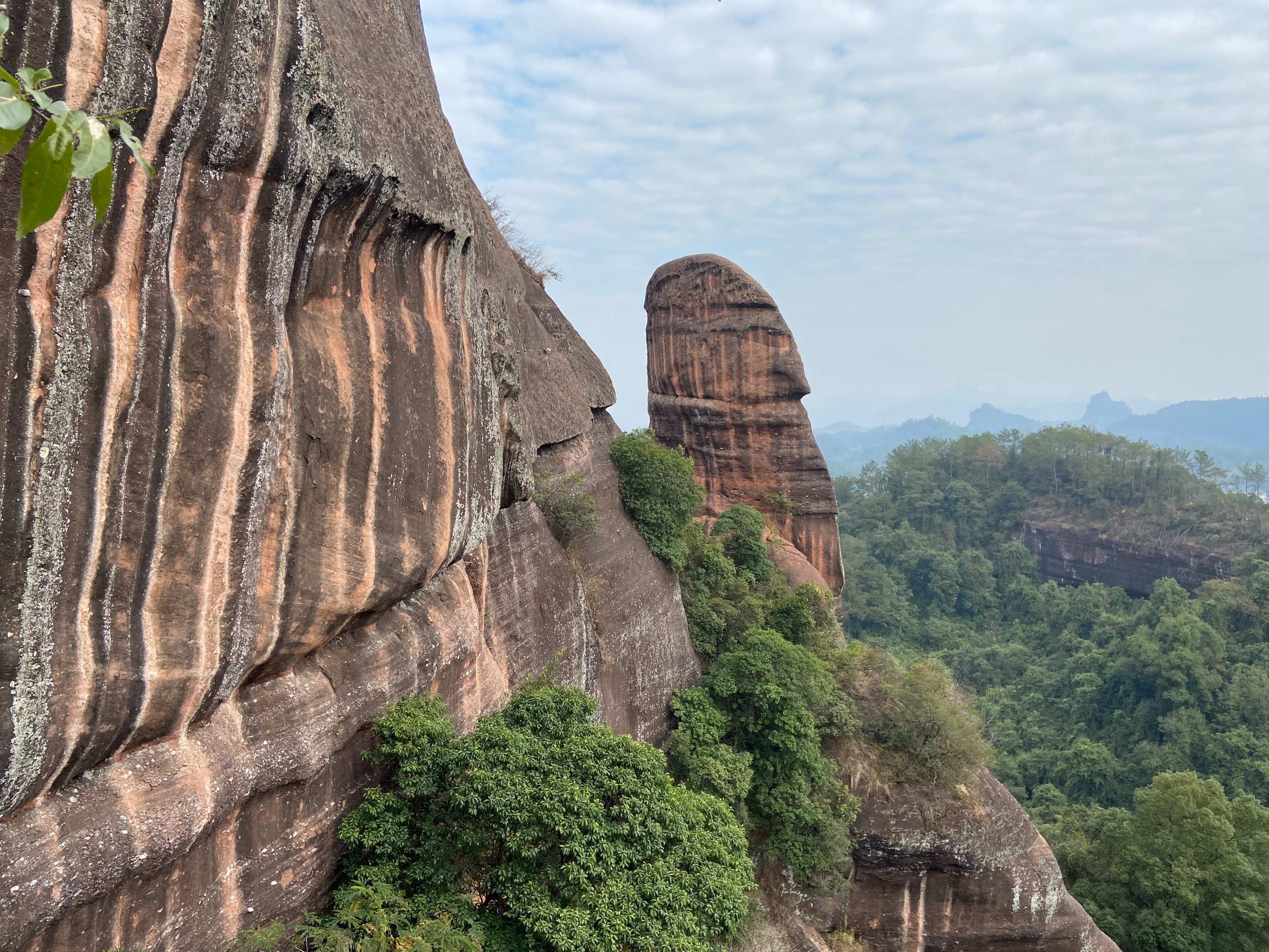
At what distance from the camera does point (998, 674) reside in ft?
136

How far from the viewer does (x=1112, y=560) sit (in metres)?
51.5

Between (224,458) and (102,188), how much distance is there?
4865 millimetres

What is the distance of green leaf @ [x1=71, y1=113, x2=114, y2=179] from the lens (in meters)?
1.74

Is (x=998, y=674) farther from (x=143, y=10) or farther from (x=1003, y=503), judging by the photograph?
(x=143, y=10)

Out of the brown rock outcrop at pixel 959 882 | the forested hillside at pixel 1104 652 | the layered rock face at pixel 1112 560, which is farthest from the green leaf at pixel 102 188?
the layered rock face at pixel 1112 560

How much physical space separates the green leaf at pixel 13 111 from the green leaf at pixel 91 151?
10 centimetres

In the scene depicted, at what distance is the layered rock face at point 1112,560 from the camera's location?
46969 millimetres

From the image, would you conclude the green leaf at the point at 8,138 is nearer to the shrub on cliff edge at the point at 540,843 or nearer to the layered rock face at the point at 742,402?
the shrub on cliff edge at the point at 540,843

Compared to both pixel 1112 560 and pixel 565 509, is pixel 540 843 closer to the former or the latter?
pixel 565 509

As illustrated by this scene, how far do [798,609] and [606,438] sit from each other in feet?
20.8

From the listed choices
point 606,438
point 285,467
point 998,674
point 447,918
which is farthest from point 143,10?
point 998,674

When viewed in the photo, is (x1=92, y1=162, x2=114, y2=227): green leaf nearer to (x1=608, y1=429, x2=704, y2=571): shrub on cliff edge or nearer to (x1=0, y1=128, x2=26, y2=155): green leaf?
(x1=0, y1=128, x2=26, y2=155): green leaf

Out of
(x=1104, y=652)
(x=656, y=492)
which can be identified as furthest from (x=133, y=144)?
(x=1104, y=652)

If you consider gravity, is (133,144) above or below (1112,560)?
above
